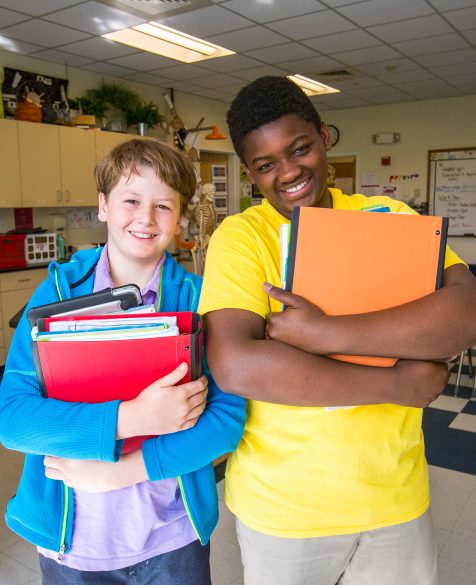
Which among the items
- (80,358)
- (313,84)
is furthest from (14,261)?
(80,358)

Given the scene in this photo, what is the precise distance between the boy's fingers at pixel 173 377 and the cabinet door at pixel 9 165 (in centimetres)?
464

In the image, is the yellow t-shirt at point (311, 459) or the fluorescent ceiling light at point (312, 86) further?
the fluorescent ceiling light at point (312, 86)

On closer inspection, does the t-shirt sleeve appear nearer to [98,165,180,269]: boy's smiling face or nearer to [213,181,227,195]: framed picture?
[98,165,180,269]: boy's smiling face

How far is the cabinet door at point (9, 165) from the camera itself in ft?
15.9

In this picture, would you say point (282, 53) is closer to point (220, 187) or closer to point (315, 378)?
point (220, 187)

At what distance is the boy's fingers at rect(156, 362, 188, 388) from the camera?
0.85 metres

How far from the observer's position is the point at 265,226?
105 centimetres

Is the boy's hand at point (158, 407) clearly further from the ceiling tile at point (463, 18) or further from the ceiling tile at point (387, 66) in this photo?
the ceiling tile at point (387, 66)

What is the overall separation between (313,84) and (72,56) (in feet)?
9.80

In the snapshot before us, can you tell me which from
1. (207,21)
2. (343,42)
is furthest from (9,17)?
(343,42)

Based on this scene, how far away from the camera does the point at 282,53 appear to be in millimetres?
5285

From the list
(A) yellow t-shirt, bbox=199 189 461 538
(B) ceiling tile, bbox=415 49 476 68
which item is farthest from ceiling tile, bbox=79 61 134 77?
(A) yellow t-shirt, bbox=199 189 461 538

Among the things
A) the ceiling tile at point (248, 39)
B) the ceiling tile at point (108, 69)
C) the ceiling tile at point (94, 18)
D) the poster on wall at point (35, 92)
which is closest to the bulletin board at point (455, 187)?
the ceiling tile at point (248, 39)

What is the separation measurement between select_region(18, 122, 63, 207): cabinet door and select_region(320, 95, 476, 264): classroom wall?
16.2 feet
